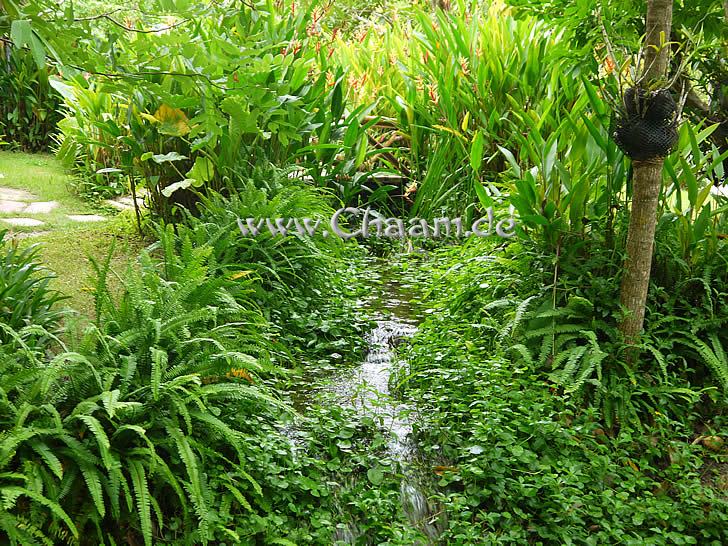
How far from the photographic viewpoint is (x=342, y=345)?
161 inches

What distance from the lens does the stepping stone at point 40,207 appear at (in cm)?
579

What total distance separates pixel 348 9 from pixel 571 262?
36.9ft

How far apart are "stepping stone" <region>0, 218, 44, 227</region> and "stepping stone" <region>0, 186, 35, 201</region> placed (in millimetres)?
803

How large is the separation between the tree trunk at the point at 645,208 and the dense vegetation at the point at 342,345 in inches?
1.3

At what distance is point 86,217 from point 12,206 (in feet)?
1.99

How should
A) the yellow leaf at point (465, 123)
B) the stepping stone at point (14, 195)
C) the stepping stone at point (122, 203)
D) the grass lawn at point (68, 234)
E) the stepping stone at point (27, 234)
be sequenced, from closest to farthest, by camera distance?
1. the grass lawn at point (68, 234)
2. the stepping stone at point (27, 234)
3. the yellow leaf at point (465, 123)
4. the stepping stone at point (14, 195)
5. the stepping stone at point (122, 203)

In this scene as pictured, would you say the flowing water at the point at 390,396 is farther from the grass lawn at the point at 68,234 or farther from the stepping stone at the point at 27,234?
the stepping stone at the point at 27,234

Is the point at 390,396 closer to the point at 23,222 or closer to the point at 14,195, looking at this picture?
the point at 23,222

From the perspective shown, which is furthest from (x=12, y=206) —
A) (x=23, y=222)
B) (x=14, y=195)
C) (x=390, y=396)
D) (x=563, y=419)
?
(x=563, y=419)

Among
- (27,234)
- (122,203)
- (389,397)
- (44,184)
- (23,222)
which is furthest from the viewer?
(44,184)

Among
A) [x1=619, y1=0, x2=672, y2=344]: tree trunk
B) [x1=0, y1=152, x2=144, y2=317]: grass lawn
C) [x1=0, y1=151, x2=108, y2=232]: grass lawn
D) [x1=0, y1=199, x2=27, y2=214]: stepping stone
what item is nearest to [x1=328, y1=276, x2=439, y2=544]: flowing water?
[x1=619, y1=0, x2=672, y2=344]: tree trunk

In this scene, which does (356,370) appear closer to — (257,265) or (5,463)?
(257,265)

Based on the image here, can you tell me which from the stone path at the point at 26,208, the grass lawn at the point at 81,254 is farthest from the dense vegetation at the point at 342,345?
the stone path at the point at 26,208

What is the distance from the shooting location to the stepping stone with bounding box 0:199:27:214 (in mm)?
5698
